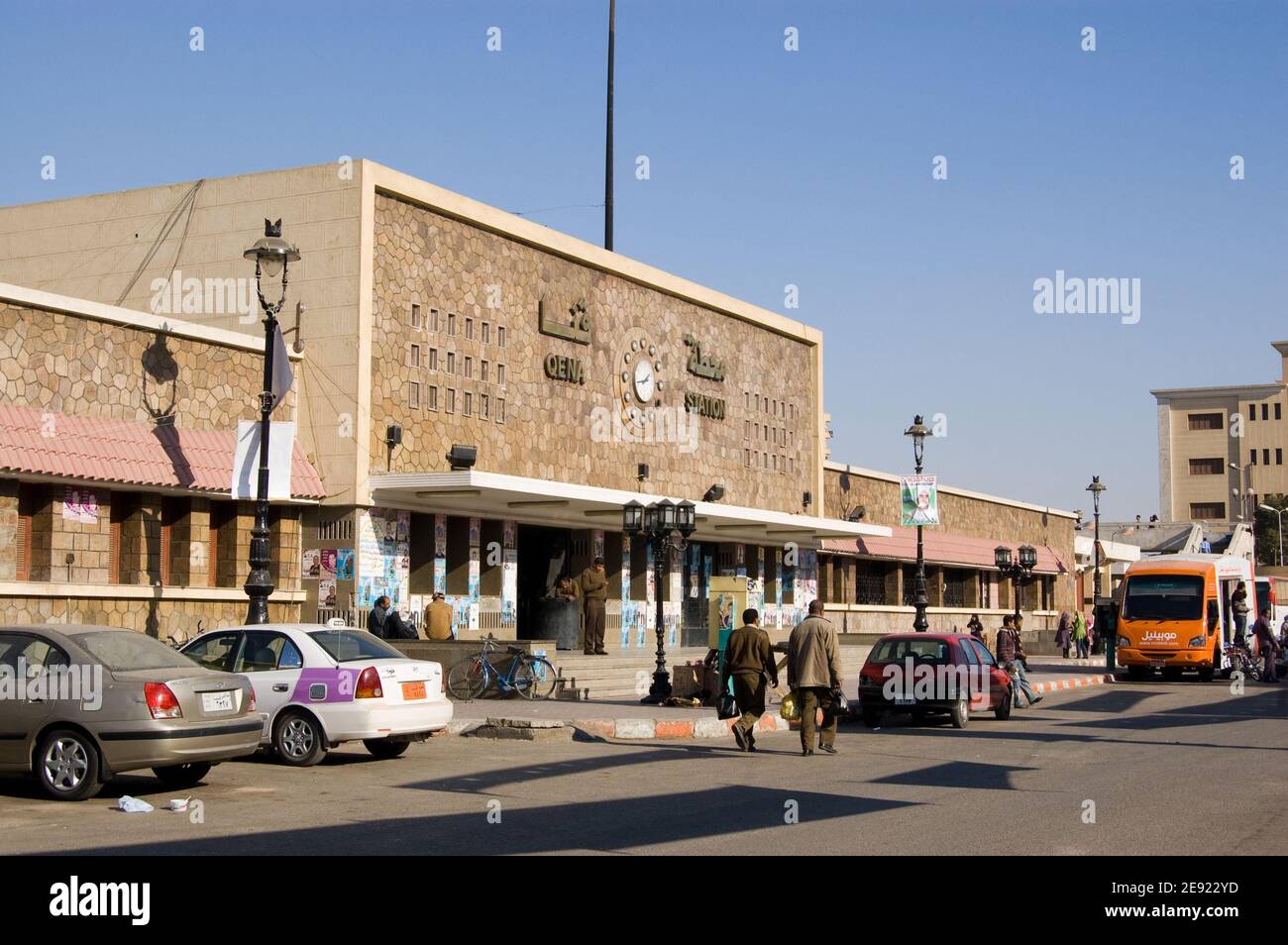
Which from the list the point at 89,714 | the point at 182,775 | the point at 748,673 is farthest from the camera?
the point at 748,673

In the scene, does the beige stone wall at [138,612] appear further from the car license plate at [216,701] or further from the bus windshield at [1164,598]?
the bus windshield at [1164,598]

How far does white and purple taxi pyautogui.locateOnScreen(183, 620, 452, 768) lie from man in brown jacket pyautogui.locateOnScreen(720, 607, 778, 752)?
399cm

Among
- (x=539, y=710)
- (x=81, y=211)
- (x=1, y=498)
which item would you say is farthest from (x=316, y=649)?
(x=81, y=211)

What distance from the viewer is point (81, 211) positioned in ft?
92.6

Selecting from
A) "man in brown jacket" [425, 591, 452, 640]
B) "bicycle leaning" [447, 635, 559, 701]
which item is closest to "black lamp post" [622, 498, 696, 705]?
"bicycle leaning" [447, 635, 559, 701]

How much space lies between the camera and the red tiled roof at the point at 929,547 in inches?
1745

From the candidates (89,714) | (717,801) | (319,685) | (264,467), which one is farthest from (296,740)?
(717,801)

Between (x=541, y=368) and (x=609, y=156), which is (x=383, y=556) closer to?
(x=541, y=368)

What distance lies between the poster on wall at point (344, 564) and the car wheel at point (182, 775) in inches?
479

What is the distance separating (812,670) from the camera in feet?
55.7

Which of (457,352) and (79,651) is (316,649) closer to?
(79,651)

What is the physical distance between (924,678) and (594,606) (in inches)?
357
